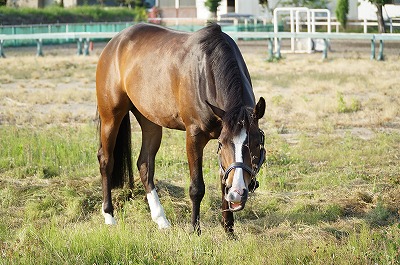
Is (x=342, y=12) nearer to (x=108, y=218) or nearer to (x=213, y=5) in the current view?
(x=213, y=5)

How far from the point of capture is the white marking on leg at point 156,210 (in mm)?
8083

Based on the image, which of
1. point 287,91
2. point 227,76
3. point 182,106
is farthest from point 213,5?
point 227,76

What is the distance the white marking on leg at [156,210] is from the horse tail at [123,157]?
22.8 inches

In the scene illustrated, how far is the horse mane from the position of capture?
656cm

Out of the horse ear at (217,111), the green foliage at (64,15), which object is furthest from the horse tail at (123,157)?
the green foliage at (64,15)

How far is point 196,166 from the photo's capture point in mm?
7496

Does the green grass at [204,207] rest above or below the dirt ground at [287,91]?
below

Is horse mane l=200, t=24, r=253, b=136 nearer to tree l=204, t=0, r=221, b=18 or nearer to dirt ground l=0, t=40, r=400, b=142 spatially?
dirt ground l=0, t=40, r=400, b=142

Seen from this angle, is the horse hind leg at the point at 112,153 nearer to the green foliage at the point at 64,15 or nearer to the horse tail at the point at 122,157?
the horse tail at the point at 122,157

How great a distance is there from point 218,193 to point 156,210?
36.7 inches

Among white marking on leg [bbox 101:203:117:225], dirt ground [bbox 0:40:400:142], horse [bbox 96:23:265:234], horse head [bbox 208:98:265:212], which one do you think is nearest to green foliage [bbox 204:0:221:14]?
dirt ground [bbox 0:40:400:142]

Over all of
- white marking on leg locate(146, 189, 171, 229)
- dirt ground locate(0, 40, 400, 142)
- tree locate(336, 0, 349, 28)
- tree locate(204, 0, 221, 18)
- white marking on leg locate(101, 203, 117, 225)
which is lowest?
white marking on leg locate(101, 203, 117, 225)

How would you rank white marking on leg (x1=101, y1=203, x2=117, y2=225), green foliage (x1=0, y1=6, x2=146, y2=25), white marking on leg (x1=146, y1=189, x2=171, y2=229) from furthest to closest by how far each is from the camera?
green foliage (x1=0, y1=6, x2=146, y2=25) < white marking on leg (x1=101, y1=203, x2=117, y2=225) < white marking on leg (x1=146, y1=189, x2=171, y2=229)

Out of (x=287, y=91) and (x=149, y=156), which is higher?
(x=149, y=156)
